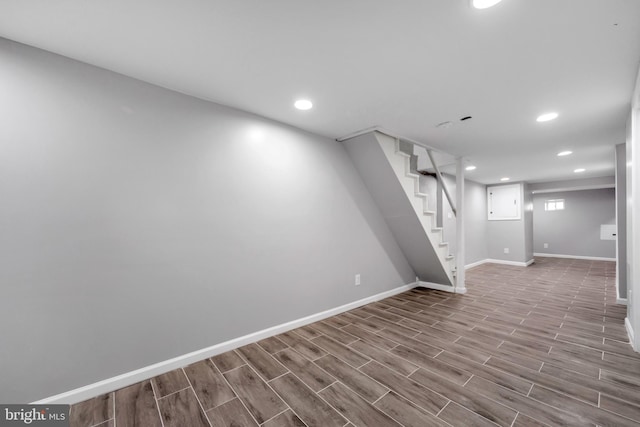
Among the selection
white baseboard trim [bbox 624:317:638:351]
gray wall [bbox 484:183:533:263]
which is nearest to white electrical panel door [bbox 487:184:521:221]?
gray wall [bbox 484:183:533:263]

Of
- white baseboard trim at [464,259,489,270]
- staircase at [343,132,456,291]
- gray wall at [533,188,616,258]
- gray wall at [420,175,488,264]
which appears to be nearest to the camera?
staircase at [343,132,456,291]

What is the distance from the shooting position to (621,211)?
3340 millimetres

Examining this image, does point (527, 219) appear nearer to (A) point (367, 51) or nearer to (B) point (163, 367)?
(A) point (367, 51)

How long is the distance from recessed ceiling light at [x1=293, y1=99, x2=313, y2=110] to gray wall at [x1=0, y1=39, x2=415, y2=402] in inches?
17.2

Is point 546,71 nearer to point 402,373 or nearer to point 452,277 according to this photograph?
point 402,373

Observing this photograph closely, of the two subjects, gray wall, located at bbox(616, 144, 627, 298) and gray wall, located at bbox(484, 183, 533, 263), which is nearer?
gray wall, located at bbox(616, 144, 627, 298)

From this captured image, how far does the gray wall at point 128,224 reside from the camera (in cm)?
146

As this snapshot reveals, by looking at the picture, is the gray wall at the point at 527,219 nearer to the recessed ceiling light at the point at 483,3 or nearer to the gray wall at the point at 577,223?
the gray wall at the point at 577,223

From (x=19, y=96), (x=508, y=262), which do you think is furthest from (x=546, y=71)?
(x=508, y=262)

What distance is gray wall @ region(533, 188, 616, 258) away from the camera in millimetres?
6741

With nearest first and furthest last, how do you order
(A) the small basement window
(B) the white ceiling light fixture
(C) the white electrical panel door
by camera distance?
1. (B) the white ceiling light fixture
2. (C) the white electrical panel door
3. (A) the small basement window

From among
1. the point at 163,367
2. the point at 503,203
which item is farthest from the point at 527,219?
the point at 163,367

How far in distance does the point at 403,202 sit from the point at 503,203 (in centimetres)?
481

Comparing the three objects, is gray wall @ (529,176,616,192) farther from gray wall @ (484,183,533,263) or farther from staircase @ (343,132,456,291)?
staircase @ (343,132,456,291)
